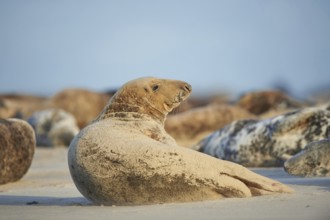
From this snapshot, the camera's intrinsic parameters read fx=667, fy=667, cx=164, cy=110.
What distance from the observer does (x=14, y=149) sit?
10086mm

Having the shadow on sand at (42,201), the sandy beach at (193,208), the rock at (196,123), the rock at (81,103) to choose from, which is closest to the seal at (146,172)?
the sandy beach at (193,208)

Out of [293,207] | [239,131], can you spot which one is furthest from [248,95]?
[293,207]

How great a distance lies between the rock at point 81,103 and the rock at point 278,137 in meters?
15.4

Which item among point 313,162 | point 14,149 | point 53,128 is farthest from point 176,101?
point 53,128

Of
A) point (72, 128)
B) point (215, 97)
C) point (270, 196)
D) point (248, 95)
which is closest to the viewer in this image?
point (270, 196)

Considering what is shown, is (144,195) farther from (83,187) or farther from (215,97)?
(215,97)

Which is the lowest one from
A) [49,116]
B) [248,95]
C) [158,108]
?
[49,116]

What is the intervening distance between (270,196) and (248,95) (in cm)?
2120

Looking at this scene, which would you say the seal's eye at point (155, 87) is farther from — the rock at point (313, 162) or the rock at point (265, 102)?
the rock at point (265, 102)

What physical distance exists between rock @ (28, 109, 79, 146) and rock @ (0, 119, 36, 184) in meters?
10.6

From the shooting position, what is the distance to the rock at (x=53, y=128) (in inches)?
842

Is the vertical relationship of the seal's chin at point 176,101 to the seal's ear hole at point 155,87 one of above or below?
below

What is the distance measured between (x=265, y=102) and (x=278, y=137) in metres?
15.3

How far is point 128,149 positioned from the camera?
5.75 m
